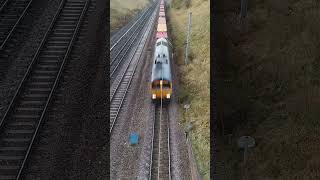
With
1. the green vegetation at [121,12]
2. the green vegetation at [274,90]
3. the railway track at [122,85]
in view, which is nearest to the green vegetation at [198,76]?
the green vegetation at [274,90]

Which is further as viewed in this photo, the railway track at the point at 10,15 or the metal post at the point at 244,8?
the metal post at the point at 244,8

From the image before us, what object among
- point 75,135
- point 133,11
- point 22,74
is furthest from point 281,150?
point 133,11

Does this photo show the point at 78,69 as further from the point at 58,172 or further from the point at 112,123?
the point at 58,172

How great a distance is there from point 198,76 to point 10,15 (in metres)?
13.7

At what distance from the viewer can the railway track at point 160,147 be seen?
21.2 metres

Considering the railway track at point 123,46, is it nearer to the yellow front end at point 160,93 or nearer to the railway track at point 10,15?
the yellow front end at point 160,93

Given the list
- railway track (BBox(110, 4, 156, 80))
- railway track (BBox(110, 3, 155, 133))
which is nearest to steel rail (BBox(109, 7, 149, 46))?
railway track (BBox(110, 4, 156, 80))

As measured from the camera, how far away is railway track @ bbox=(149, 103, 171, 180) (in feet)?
69.7

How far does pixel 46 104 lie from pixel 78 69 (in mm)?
3987

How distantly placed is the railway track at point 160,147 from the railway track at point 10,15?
10033 mm

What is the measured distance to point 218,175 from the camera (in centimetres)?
1973

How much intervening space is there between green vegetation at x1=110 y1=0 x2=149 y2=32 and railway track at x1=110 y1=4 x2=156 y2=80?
1.93 meters

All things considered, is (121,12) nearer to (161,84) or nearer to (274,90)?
(161,84)

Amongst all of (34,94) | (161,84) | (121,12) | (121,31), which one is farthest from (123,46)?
(121,12)
